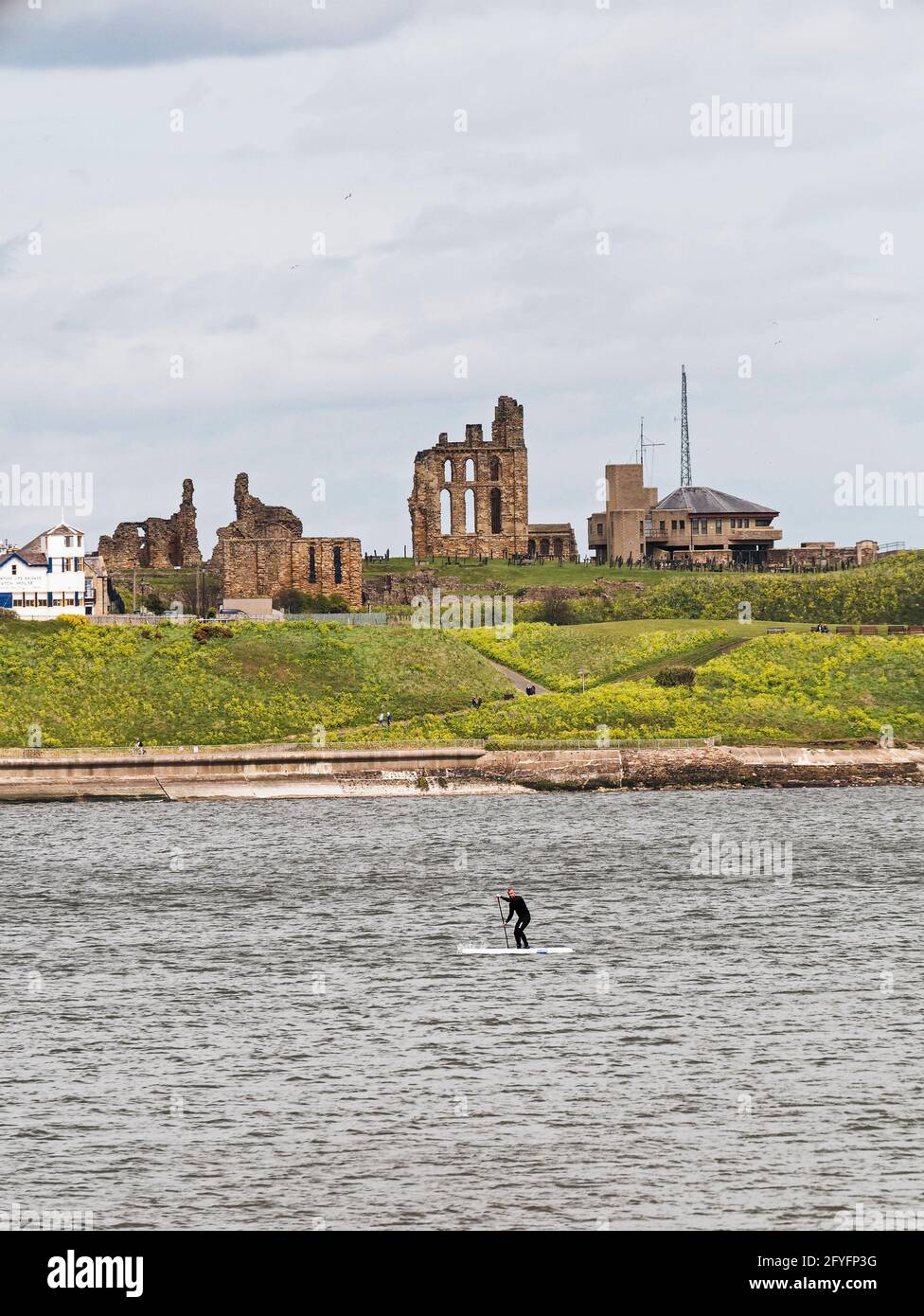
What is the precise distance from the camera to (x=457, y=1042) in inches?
1476

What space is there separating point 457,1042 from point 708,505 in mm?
162301

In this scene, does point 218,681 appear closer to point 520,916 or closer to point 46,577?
point 46,577

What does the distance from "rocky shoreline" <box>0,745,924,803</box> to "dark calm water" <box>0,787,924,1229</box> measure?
25.2 m

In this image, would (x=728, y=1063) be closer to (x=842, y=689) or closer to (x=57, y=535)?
(x=842, y=689)

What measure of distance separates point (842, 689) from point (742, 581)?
45721mm

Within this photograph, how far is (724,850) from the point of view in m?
70.1

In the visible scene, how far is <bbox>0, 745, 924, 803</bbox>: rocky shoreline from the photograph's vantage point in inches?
3718

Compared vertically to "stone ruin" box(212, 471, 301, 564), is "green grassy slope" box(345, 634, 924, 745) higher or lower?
lower

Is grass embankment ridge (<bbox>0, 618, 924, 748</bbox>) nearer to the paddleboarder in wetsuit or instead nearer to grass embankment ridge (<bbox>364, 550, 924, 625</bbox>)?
grass embankment ridge (<bbox>364, 550, 924, 625</bbox>)

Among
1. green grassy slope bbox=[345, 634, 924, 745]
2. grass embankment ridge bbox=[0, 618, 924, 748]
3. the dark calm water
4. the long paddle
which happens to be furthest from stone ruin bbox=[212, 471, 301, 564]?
the long paddle

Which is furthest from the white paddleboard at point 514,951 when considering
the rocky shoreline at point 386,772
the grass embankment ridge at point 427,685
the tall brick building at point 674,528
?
the tall brick building at point 674,528

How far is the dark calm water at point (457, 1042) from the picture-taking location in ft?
92.8
